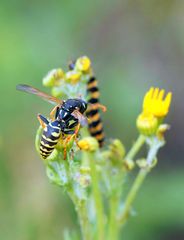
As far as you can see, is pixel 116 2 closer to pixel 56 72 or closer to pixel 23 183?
pixel 23 183

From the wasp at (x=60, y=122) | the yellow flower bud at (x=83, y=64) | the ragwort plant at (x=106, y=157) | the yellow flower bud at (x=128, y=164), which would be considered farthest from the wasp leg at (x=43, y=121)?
the yellow flower bud at (x=128, y=164)

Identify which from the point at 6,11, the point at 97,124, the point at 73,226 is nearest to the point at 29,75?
the point at 6,11

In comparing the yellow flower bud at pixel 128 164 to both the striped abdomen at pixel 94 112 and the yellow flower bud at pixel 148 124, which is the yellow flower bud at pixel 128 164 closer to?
the yellow flower bud at pixel 148 124

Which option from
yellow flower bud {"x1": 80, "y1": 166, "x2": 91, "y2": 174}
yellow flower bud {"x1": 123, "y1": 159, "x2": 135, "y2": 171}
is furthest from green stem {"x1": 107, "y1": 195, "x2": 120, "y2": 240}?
yellow flower bud {"x1": 80, "y1": 166, "x2": 91, "y2": 174}

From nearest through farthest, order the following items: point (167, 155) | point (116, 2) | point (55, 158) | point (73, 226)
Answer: point (55, 158), point (73, 226), point (167, 155), point (116, 2)

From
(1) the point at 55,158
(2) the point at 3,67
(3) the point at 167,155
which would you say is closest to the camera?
(1) the point at 55,158

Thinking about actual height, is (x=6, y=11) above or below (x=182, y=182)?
above
